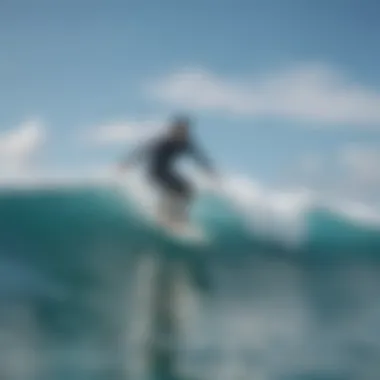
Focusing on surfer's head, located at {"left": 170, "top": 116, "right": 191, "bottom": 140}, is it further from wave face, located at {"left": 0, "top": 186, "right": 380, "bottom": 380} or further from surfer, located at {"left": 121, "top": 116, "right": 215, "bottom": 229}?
wave face, located at {"left": 0, "top": 186, "right": 380, "bottom": 380}

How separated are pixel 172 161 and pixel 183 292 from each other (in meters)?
0.23

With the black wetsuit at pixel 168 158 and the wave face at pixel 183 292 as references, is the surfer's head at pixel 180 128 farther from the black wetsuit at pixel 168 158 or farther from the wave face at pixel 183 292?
the wave face at pixel 183 292

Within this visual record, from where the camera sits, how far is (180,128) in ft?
4.58

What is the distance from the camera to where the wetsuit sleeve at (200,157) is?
1.39 m

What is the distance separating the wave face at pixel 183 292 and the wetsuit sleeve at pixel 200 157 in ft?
0.18

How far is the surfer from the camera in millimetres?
1380

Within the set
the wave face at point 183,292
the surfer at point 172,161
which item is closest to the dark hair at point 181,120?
the surfer at point 172,161

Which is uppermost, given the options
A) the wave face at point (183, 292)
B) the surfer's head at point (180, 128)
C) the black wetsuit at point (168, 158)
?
the surfer's head at point (180, 128)

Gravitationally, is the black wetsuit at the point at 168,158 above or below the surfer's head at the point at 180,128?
below

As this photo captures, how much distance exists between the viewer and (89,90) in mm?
1418

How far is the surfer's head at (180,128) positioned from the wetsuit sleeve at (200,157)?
23 mm

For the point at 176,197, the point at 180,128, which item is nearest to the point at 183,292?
the point at 176,197

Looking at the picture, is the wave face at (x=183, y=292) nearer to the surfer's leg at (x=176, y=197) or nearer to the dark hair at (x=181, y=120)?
the surfer's leg at (x=176, y=197)

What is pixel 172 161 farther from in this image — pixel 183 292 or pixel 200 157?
pixel 183 292
